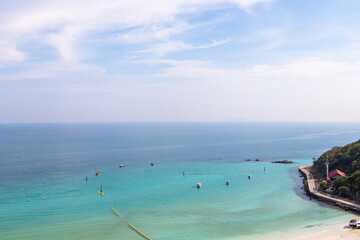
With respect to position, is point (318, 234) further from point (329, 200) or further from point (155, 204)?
point (155, 204)

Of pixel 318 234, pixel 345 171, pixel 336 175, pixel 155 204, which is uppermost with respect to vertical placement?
pixel 345 171

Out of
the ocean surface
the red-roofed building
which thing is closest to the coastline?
the ocean surface

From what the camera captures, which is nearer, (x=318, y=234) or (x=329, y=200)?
(x=318, y=234)

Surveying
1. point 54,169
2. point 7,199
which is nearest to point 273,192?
point 7,199

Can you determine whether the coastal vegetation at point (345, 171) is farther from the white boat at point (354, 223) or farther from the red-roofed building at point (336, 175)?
the white boat at point (354, 223)

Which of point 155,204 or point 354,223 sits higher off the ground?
point 354,223

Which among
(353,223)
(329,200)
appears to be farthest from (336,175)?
(353,223)

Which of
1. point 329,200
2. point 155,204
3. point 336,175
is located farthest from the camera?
point 336,175

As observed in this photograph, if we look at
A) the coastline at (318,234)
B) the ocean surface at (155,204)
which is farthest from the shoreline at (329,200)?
the coastline at (318,234)

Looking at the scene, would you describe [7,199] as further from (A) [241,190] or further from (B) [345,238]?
(B) [345,238]
